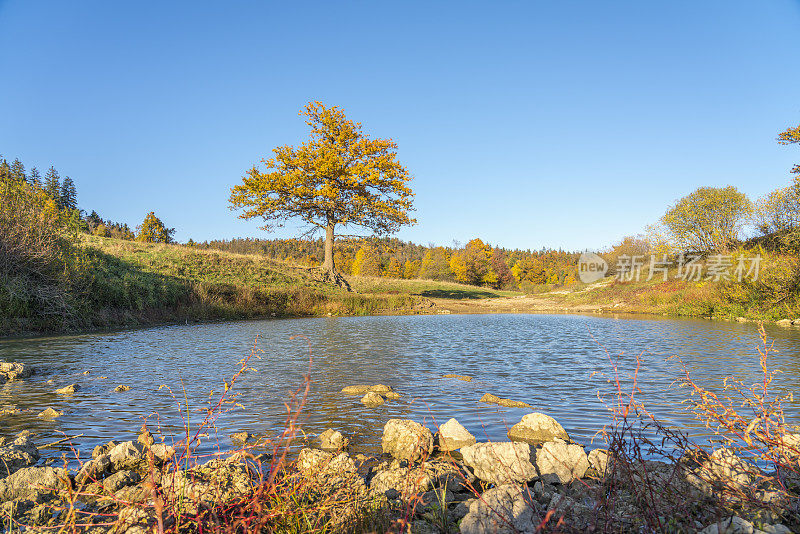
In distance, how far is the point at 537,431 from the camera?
214 inches

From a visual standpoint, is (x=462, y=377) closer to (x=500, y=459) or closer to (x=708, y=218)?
(x=500, y=459)

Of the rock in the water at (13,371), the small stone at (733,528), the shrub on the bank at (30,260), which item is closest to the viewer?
the small stone at (733,528)

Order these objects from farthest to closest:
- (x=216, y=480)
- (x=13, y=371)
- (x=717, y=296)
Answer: (x=717, y=296)
(x=13, y=371)
(x=216, y=480)

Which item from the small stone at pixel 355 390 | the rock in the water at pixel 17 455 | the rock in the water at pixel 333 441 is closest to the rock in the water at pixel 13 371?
the rock in the water at pixel 17 455

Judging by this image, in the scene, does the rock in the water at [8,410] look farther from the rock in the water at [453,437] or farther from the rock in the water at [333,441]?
the rock in the water at [453,437]

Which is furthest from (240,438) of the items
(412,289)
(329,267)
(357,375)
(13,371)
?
(412,289)

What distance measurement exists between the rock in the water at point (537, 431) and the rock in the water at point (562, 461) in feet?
2.45

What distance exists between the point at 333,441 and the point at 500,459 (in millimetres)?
1880

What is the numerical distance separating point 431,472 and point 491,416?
2699 millimetres

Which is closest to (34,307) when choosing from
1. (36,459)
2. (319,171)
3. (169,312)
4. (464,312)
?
(169,312)

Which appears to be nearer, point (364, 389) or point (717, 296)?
point (364, 389)

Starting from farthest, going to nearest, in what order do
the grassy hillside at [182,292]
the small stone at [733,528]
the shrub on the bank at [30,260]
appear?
1. the grassy hillside at [182,292]
2. the shrub on the bank at [30,260]
3. the small stone at [733,528]

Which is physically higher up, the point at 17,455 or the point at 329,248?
the point at 329,248

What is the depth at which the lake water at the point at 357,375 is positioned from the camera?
616 centimetres
